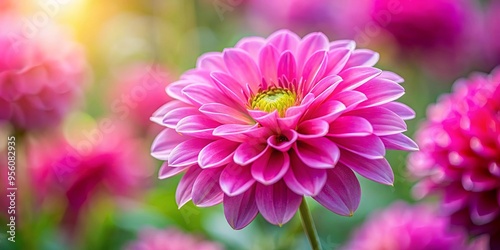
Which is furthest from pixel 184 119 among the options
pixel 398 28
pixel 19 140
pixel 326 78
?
pixel 398 28

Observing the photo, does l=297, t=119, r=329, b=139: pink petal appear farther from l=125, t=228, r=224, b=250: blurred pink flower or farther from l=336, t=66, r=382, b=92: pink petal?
l=125, t=228, r=224, b=250: blurred pink flower

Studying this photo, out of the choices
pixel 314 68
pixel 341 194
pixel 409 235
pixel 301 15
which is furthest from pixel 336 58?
pixel 301 15

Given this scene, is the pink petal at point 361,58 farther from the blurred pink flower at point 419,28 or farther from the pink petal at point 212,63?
the blurred pink flower at point 419,28

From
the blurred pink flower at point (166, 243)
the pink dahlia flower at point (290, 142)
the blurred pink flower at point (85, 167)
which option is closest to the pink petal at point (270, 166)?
the pink dahlia flower at point (290, 142)

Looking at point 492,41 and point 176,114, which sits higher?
point 176,114

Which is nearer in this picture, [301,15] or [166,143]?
[166,143]

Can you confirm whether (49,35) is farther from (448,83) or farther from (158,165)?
(448,83)

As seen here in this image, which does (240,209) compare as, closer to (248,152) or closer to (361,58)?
(248,152)
